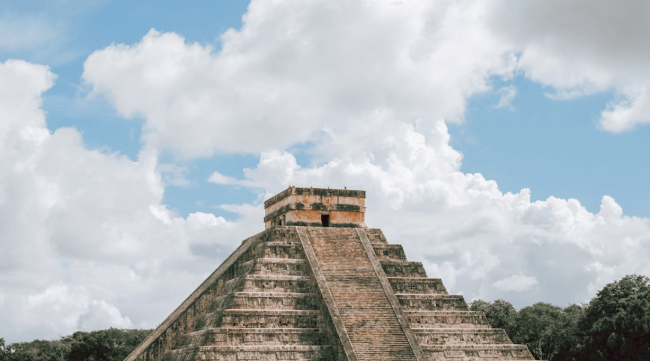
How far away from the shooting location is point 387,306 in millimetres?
20344

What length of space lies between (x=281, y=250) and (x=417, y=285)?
4.71m

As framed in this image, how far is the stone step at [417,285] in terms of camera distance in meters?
21.9

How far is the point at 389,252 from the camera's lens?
23.4 m

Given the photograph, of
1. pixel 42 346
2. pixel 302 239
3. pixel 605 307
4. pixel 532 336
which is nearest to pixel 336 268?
pixel 302 239

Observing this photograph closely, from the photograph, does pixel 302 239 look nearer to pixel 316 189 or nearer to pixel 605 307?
pixel 316 189

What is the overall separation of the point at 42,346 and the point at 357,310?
31.0m

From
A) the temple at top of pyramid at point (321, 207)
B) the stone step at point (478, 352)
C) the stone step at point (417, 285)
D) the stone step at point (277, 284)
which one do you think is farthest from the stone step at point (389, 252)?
the stone step at point (478, 352)

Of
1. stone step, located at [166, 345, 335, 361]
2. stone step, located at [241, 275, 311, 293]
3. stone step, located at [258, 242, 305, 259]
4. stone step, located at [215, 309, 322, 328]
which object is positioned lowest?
stone step, located at [166, 345, 335, 361]

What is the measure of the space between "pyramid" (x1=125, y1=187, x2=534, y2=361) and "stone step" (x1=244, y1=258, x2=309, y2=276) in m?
→ 0.03

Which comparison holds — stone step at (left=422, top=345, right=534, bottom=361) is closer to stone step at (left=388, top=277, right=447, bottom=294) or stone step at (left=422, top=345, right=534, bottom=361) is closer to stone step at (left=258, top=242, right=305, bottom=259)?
stone step at (left=388, top=277, right=447, bottom=294)

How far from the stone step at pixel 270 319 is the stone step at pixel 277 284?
3.30 ft

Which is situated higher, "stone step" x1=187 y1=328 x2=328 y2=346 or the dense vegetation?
the dense vegetation

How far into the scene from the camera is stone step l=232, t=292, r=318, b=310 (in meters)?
19.6

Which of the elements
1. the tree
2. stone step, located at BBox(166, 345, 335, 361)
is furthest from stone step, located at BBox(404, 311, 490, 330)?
the tree
